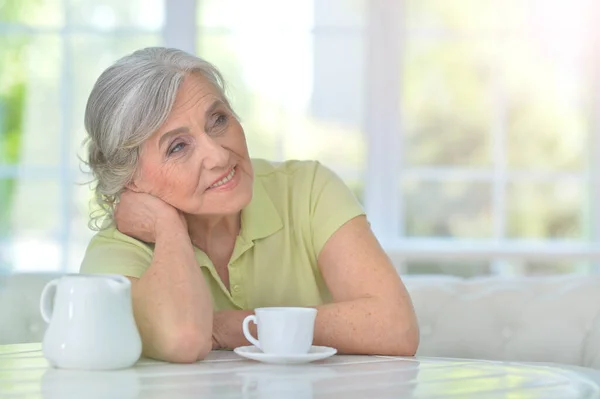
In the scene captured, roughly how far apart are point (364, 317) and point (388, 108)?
2.32m

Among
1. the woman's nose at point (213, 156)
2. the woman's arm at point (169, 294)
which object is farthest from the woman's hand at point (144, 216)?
the woman's nose at point (213, 156)

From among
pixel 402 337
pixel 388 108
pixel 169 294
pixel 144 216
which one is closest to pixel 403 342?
pixel 402 337

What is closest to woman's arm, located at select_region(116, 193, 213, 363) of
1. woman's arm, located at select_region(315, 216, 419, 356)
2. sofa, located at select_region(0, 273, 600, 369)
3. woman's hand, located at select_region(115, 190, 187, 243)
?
woman's hand, located at select_region(115, 190, 187, 243)

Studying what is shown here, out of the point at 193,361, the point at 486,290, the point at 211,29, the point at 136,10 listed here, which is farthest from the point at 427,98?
the point at 193,361

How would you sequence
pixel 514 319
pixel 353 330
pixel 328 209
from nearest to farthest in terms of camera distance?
pixel 353 330 → pixel 328 209 → pixel 514 319

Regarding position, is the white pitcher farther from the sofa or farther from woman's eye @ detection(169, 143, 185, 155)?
the sofa

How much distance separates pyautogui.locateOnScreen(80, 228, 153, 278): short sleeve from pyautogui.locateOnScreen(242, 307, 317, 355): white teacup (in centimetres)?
34

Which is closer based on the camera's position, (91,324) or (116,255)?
(91,324)

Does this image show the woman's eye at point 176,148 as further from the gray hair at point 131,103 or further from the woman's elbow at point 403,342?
the woman's elbow at point 403,342

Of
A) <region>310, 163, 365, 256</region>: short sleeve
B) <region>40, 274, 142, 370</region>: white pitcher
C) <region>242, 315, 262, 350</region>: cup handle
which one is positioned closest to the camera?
<region>40, 274, 142, 370</region>: white pitcher

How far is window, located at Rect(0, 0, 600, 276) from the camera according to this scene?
13.4 feet

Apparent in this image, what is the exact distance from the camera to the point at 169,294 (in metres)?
1.76

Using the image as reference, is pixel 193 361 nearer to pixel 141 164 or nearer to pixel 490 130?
pixel 141 164

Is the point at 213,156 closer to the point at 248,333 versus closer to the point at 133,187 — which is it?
the point at 133,187
